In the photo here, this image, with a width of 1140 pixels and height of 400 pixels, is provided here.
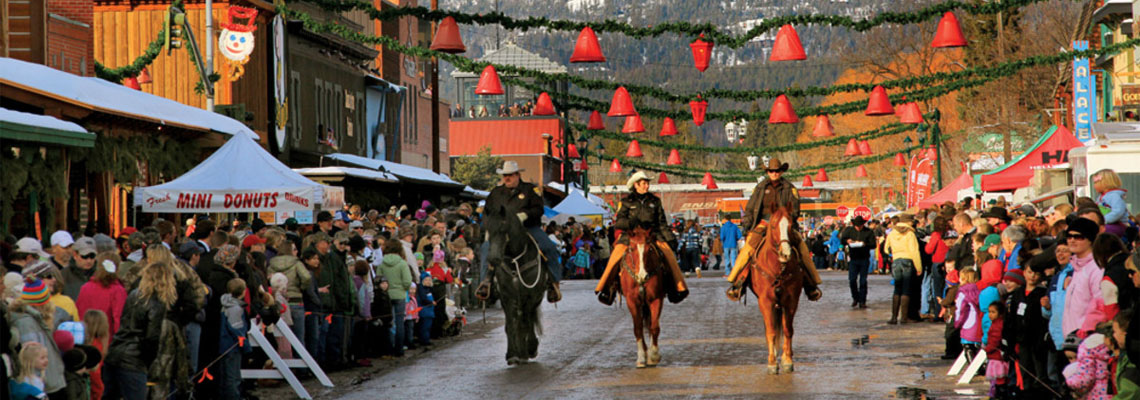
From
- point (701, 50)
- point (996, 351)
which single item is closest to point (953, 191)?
point (701, 50)

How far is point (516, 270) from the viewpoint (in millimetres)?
16672

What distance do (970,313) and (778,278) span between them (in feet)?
6.90

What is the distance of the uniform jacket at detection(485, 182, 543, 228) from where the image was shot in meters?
16.5

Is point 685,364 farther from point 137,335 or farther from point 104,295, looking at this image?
point 104,295

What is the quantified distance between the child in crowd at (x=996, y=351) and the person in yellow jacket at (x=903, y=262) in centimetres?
902

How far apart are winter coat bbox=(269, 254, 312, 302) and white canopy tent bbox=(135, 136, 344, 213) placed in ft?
9.58

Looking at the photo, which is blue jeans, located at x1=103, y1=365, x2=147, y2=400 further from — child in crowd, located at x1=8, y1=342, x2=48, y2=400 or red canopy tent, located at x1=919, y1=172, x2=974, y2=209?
red canopy tent, located at x1=919, y1=172, x2=974, y2=209

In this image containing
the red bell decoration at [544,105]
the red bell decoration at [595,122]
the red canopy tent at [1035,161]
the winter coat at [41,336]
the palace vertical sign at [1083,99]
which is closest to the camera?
the winter coat at [41,336]

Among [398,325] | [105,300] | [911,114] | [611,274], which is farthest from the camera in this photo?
[911,114]

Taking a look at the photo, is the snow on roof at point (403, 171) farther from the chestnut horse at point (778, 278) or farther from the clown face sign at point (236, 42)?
the chestnut horse at point (778, 278)

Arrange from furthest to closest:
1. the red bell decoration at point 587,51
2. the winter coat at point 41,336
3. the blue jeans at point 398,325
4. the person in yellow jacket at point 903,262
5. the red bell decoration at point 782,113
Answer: the red bell decoration at point 782,113 < the person in yellow jacket at point 903,262 < the red bell decoration at point 587,51 < the blue jeans at point 398,325 < the winter coat at point 41,336

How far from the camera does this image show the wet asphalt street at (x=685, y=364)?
1347cm

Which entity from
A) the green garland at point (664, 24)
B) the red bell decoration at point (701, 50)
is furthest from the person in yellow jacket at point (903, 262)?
the red bell decoration at point (701, 50)

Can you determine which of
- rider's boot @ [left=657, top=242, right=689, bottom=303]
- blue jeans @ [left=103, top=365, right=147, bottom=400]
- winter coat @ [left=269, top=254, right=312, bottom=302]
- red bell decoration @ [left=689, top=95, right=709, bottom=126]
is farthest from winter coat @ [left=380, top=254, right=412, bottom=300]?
red bell decoration @ [left=689, top=95, right=709, bottom=126]
